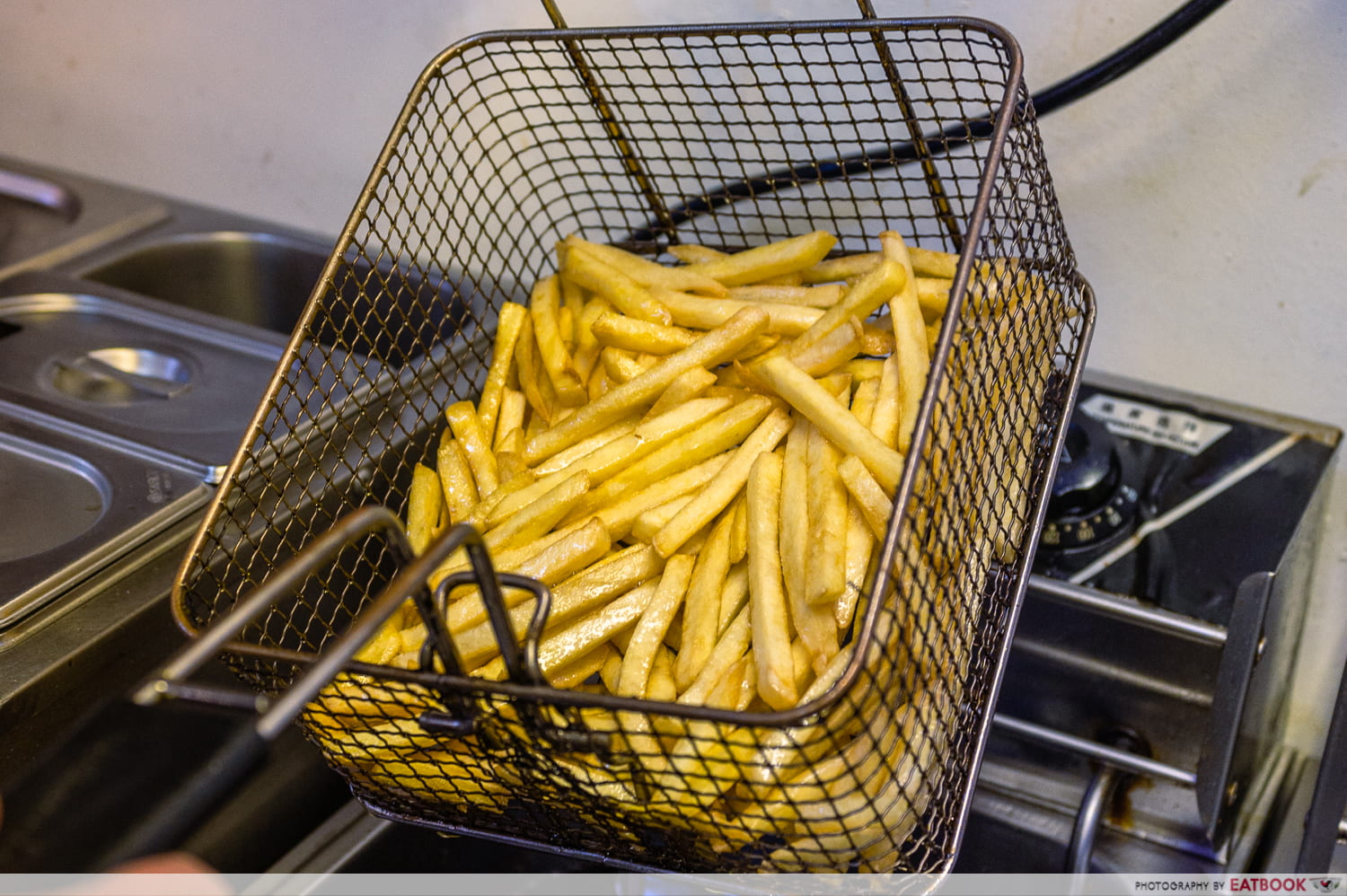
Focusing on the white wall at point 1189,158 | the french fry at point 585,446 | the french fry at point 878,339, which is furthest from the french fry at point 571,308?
the white wall at point 1189,158

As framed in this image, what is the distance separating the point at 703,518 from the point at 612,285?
330 mm

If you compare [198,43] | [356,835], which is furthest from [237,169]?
[356,835]

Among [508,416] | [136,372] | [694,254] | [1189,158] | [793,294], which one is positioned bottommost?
[508,416]

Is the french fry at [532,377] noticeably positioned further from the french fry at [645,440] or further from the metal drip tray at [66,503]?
the metal drip tray at [66,503]

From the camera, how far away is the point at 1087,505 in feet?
5.14

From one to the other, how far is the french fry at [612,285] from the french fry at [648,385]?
7 cm

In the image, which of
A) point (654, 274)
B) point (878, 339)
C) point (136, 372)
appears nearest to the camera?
point (878, 339)

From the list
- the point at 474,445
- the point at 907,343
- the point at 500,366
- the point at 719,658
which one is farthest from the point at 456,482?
the point at 907,343

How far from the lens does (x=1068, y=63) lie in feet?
5.22

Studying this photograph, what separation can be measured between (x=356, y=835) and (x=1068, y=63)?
146cm

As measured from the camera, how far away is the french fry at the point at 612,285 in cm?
121

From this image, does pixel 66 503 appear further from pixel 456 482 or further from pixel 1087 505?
pixel 1087 505

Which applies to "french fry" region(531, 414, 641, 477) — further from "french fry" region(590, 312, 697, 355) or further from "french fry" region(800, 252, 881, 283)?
"french fry" region(800, 252, 881, 283)

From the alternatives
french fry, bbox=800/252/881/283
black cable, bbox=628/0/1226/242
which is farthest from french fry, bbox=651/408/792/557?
black cable, bbox=628/0/1226/242
